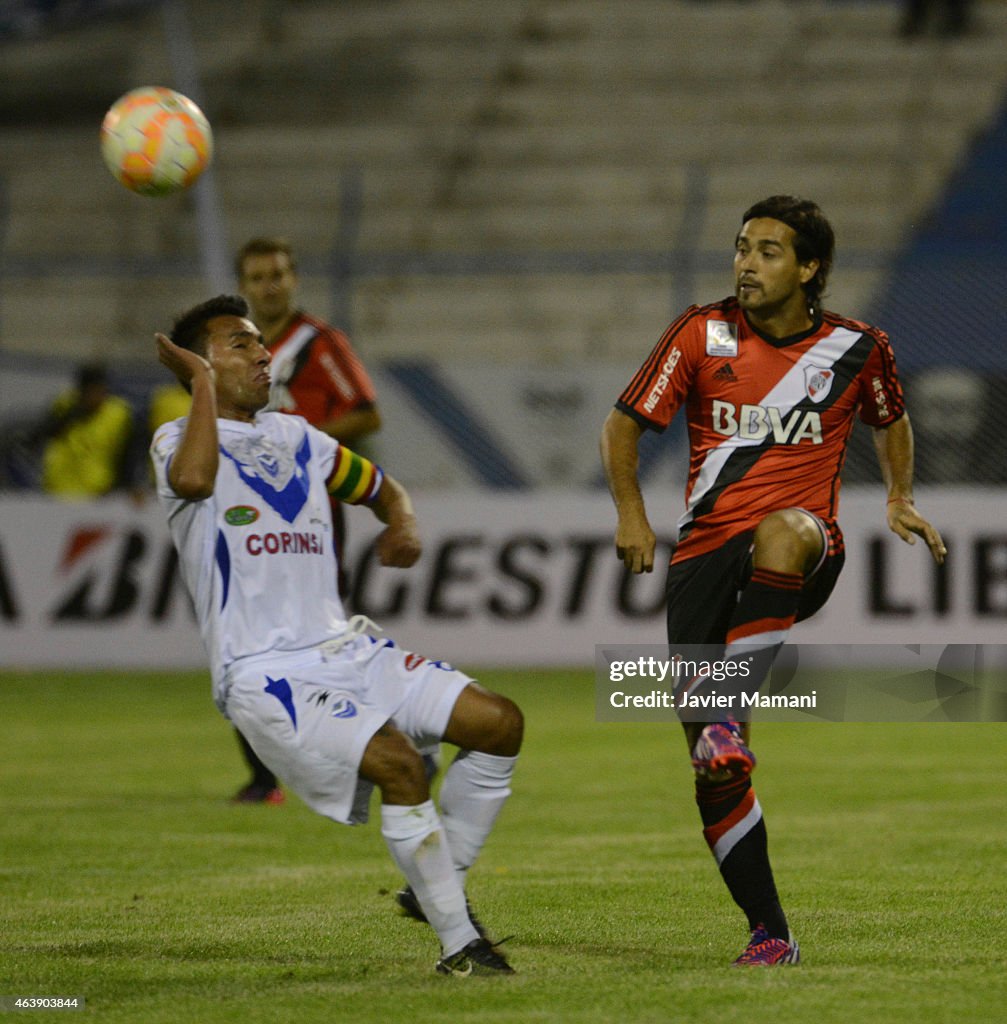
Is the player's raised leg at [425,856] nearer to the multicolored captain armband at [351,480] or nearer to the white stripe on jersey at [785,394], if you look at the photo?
the multicolored captain armband at [351,480]

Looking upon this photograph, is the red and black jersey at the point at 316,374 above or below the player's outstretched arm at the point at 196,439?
below

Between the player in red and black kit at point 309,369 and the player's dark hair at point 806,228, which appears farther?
the player in red and black kit at point 309,369

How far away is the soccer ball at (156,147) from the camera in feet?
25.4

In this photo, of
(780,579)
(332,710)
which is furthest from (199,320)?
(780,579)

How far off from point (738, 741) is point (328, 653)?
116 cm

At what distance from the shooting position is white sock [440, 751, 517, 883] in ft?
Result: 17.6

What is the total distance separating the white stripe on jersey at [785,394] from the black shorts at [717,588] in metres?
0.17

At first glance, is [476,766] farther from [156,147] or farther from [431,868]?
[156,147]

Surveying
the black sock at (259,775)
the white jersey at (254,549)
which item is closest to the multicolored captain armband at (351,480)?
the white jersey at (254,549)

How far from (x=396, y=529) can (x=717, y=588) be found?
3.23 feet

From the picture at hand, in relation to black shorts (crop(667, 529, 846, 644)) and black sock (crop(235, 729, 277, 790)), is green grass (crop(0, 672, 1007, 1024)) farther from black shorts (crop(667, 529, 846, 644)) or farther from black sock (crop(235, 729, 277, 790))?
black shorts (crop(667, 529, 846, 644))

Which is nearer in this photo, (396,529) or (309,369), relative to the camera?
(396,529)

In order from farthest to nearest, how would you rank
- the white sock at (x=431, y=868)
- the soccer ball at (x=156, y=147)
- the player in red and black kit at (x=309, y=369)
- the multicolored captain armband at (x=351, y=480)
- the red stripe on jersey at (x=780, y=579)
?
the player in red and black kit at (x=309, y=369) < the soccer ball at (x=156, y=147) < the multicolored captain armband at (x=351, y=480) < the red stripe on jersey at (x=780, y=579) < the white sock at (x=431, y=868)

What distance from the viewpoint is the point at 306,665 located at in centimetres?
528
